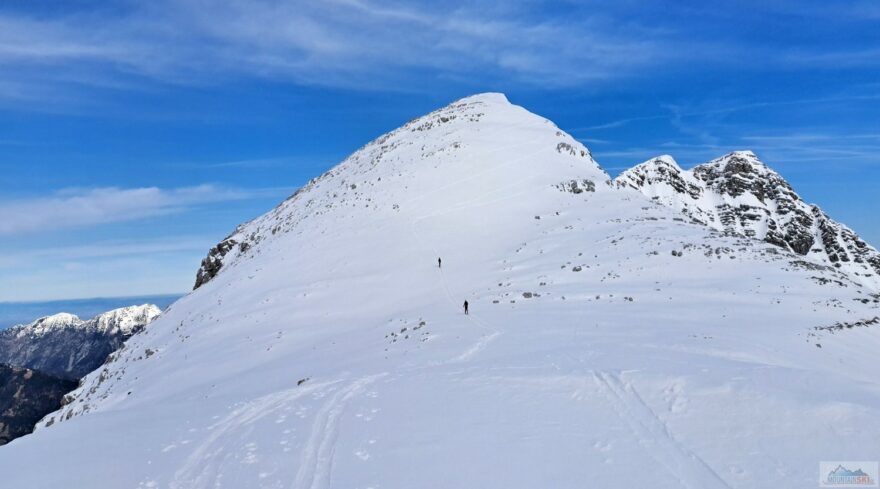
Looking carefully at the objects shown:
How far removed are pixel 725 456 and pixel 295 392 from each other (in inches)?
555

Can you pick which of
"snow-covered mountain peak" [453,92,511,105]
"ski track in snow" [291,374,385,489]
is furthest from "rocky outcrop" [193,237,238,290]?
"ski track in snow" [291,374,385,489]

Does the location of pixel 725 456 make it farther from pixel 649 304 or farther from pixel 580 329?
pixel 649 304

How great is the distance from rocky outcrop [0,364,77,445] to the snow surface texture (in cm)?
12526

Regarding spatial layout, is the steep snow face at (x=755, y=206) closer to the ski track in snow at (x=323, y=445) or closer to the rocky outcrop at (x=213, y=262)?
the rocky outcrop at (x=213, y=262)

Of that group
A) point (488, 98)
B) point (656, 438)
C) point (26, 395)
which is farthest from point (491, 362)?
point (26, 395)

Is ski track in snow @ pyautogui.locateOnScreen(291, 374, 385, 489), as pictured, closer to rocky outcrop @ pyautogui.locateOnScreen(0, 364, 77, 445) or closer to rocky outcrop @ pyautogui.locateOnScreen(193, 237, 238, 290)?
rocky outcrop @ pyautogui.locateOnScreen(193, 237, 238, 290)

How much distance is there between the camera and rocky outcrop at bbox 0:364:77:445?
140m

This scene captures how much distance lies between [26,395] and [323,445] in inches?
7337

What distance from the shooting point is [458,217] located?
162 ft

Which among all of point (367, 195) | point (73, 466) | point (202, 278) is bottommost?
point (73, 466)

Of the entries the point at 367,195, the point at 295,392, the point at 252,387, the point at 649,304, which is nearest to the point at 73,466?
the point at 295,392

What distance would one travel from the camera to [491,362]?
18766 mm

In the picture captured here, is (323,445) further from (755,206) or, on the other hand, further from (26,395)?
(26,395)

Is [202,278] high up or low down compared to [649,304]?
up
